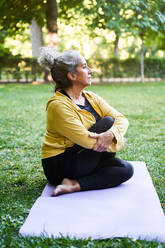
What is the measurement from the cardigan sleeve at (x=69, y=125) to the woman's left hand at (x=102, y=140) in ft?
0.14

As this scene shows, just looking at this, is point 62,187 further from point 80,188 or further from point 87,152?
point 87,152

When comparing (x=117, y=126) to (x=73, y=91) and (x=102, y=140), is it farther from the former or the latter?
(x=73, y=91)

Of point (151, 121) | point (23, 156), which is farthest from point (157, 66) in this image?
point (23, 156)

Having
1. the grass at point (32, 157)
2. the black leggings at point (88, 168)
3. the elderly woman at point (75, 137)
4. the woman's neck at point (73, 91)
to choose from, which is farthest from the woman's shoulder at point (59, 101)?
→ the grass at point (32, 157)

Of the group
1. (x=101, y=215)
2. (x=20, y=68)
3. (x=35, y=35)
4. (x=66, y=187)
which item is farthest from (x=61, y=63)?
(x=35, y=35)

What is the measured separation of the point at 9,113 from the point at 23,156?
12.3ft

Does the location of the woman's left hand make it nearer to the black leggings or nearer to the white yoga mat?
the black leggings

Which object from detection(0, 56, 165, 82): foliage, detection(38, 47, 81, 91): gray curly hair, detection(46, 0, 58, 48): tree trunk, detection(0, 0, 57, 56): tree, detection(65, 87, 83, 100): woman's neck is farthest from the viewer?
detection(0, 56, 165, 82): foliage

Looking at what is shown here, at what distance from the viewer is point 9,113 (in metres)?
8.14

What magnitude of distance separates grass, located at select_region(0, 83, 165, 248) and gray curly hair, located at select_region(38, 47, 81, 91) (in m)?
0.60

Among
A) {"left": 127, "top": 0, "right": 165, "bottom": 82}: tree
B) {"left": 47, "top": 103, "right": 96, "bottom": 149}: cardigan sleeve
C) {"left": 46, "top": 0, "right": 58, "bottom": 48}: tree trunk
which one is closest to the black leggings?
{"left": 47, "top": 103, "right": 96, "bottom": 149}: cardigan sleeve

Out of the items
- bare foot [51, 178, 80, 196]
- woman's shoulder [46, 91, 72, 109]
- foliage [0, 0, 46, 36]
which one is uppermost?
foliage [0, 0, 46, 36]

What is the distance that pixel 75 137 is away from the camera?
2.96 metres

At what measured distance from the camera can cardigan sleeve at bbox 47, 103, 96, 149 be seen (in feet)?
9.66
